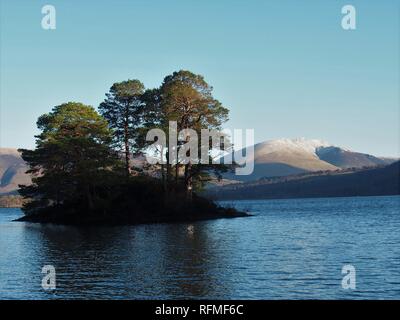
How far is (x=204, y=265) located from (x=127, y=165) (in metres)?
62.6

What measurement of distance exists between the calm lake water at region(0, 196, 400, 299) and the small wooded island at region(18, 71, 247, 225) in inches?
1038

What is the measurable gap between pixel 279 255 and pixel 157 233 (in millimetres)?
26257

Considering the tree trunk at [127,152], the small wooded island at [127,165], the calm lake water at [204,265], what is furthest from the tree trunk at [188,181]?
the calm lake water at [204,265]

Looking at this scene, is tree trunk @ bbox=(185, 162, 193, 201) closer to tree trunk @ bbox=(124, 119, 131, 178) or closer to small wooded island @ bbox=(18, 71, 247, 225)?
small wooded island @ bbox=(18, 71, 247, 225)

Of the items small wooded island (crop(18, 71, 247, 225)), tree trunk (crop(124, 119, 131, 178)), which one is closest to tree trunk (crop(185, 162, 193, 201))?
small wooded island (crop(18, 71, 247, 225))

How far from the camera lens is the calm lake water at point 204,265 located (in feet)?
102

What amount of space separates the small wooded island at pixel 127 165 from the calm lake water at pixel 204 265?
26358 millimetres

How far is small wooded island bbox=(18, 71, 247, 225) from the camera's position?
308 ft

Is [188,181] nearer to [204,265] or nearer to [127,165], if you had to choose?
[127,165]

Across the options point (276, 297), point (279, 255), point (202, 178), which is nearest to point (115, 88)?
point (202, 178)

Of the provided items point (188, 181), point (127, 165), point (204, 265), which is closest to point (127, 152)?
point (127, 165)

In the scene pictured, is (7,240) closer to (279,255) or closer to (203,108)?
(279,255)

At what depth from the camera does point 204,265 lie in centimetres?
4112

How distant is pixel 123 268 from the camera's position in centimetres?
4034
